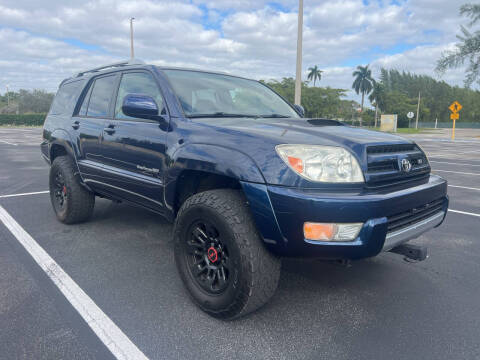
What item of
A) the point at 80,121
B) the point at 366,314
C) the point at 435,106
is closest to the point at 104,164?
the point at 80,121

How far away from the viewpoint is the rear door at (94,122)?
12.7 feet

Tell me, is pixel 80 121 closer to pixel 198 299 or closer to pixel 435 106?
pixel 198 299

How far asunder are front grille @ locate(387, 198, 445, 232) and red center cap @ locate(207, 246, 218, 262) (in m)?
1.12

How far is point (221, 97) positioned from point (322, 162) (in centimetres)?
151

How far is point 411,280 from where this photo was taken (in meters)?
3.17

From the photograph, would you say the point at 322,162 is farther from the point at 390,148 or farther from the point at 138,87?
the point at 138,87

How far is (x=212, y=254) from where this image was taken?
8.43 ft

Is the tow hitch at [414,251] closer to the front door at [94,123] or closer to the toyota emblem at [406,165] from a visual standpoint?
the toyota emblem at [406,165]

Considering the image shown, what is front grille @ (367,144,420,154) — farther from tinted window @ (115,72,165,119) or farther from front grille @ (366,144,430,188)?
tinted window @ (115,72,165,119)

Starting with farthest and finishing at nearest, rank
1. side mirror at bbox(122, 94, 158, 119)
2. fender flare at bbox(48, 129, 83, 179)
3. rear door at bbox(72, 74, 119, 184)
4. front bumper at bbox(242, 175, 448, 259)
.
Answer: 1. fender flare at bbox(48, 129, 83, 179)
2. rear door at bbox(72, 74, 119, 184)
3. side mirror at bbox(122, 94, 158, 119)
4. front bumper at bbox(242, 175, 448, 259)

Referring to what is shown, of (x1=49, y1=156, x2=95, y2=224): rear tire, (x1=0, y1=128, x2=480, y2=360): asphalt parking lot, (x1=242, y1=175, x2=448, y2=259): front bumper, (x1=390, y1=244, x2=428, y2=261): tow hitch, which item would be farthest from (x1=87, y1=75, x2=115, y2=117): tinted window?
(x1=390, y1=244, x2=428, y2=261): tow hitch

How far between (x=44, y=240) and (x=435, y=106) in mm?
104262

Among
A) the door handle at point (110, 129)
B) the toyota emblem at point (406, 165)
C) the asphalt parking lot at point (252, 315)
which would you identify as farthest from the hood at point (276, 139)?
the door handle at point (110, 129)

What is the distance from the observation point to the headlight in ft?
7.36
